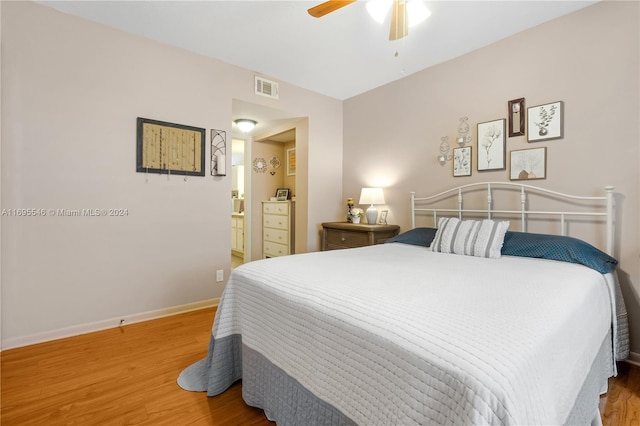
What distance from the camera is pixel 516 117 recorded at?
2484 mm

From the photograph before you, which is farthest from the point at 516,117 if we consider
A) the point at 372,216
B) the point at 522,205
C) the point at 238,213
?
the point at 238,213

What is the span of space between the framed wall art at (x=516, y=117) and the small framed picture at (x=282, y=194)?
3224mm

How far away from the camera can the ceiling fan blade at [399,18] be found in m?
1.81

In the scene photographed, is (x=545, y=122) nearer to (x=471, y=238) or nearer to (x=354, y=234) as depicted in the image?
(x=471, y=238)

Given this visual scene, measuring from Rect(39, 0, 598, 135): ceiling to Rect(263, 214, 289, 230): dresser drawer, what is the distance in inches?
71.2

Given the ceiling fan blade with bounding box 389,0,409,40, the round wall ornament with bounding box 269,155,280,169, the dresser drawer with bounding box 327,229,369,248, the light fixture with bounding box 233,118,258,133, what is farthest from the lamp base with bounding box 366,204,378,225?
the round wall ornament with bounding box 269,155,280,169

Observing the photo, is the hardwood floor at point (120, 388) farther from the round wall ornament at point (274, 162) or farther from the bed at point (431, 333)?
the round wall ornament at point (274, 162)

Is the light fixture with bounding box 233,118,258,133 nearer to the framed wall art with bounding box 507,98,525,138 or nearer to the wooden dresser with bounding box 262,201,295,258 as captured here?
the wooden dresser with bounding box 262,201,295,258

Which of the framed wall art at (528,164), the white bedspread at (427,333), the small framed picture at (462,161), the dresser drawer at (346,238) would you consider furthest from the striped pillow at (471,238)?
the dresser drawer at (346,238)

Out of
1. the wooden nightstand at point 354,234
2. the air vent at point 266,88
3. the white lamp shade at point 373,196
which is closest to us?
the wooden nightstand at point 354,234

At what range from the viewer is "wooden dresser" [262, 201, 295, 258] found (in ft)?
14.2

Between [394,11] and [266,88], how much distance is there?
1844 mm

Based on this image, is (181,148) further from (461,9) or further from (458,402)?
(458,402)

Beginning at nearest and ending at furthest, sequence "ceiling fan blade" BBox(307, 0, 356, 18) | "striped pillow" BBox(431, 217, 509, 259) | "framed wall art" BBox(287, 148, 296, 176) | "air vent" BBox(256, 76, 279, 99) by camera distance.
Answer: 1. "ceiling fan blade" BBox(307, 0, 356, 18)
2. "striped pillow" BBox(431, 217, 509, 259)
3. "air vent" BBox(256, 76, 279, 99)
4. "framed wall art" BBox(287, 148, 296, 176)
